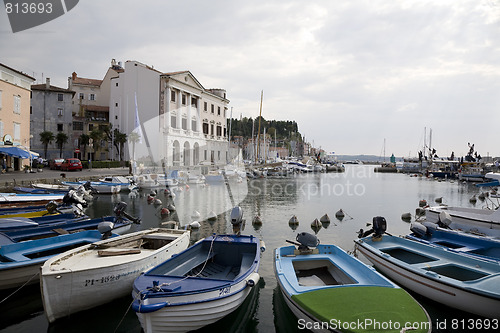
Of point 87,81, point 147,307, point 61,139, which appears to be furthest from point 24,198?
point 87,81

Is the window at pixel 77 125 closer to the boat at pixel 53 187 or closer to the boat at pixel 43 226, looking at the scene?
the boat at pixel 53 187

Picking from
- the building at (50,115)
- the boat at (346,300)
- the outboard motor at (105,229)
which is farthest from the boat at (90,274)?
the building at (50,115)

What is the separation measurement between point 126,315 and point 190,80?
5019 cm

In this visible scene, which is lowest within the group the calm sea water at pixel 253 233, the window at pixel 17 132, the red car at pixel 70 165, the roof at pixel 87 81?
the calm sea water at pixel 253 233

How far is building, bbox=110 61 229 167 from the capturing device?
155ft

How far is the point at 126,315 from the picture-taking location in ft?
25.1

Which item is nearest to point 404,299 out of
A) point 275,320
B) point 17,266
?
point 275,320

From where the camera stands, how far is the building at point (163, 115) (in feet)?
155

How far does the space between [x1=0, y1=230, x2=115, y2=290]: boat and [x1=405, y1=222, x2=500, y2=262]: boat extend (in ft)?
39.0

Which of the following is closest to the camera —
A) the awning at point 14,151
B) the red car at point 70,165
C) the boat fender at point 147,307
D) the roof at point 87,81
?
the boat fender at point 147,307

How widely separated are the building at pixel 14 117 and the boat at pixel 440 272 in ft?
113

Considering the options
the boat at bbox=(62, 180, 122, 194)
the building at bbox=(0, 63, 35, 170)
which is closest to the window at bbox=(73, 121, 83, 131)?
the building at bbox=(0, 63, 35, 170)

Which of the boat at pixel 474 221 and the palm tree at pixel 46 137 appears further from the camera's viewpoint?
the palm tree at pixel 46 137

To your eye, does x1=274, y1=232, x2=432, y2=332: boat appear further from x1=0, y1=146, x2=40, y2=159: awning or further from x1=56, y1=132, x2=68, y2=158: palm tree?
x1=56, y1=132, x2=68, y2=158: palm tree
